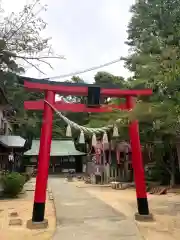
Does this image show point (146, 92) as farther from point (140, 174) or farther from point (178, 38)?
point (140, 174)

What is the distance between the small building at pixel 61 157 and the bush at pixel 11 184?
22574mm

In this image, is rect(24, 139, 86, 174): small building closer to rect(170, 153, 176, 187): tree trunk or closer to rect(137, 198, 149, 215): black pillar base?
rect(170, 153, 176, 187): tree trunk

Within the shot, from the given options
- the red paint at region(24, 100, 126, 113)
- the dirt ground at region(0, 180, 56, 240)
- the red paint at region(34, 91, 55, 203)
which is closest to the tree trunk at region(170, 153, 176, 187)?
the dirt ground at region(0, 180, 56, 240)

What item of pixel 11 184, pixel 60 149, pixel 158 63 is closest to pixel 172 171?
pixel 11 184

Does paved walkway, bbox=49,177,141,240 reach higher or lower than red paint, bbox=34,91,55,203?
lower

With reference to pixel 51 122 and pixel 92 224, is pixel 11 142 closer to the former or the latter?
pixel 51 122

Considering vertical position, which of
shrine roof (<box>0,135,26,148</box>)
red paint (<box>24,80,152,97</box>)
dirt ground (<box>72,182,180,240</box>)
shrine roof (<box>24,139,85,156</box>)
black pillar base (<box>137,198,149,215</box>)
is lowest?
dirt ground (<box>72,182,180,240</box>)

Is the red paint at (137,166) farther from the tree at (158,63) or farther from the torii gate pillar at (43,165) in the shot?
the torii gate pillar at (43,165)

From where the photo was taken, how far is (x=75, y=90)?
9570 millimetres

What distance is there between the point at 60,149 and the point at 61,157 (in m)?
1.23

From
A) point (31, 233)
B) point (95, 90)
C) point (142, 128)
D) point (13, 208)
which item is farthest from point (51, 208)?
point (142, 128)

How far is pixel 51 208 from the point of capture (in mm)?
11617

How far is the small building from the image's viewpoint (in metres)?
38.8

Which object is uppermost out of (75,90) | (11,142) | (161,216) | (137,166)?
(75,90)
